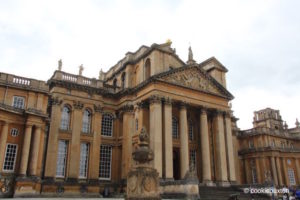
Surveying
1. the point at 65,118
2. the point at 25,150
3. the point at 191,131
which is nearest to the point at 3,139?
the point at 25,150

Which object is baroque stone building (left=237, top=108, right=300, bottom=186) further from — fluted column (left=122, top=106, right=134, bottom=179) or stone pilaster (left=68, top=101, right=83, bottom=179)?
stone pilaster (left=68, top=101, right=83, bottom=179)

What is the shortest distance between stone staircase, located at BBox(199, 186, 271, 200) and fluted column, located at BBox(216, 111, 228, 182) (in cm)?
193

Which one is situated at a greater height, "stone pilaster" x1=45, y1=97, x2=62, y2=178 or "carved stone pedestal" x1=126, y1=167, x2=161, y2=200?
"stone pilaster" x1=45, y1=97, x2=62, y2=178

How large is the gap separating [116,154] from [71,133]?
5366 millimetres

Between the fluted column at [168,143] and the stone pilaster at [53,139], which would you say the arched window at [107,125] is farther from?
the fluted column at [168,143]

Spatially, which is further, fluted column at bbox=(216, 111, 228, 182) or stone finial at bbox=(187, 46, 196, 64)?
stone finial at bbox=(187, 46, 196, 64)

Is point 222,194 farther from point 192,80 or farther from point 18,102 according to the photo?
point 18,102

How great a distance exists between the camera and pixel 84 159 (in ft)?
94.9

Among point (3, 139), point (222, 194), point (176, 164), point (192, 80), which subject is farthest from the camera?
point (176, 164)

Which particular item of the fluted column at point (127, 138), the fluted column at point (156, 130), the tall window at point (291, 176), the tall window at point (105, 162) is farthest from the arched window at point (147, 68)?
the tall window at point (291, 176)

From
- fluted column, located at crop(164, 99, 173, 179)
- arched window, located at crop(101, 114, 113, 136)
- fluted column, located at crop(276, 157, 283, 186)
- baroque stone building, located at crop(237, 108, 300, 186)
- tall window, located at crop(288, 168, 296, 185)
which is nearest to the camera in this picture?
fluted column, located at crop(164, 99, 173, 179)

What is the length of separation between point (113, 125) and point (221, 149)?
11922mm

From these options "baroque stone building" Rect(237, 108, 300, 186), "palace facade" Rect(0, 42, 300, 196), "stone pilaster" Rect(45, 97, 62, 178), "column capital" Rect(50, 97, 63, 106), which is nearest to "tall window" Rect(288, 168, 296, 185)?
"baroque stone building" Rect(237, 108, 300, 186)

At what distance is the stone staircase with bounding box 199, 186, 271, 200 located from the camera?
24.3 m
